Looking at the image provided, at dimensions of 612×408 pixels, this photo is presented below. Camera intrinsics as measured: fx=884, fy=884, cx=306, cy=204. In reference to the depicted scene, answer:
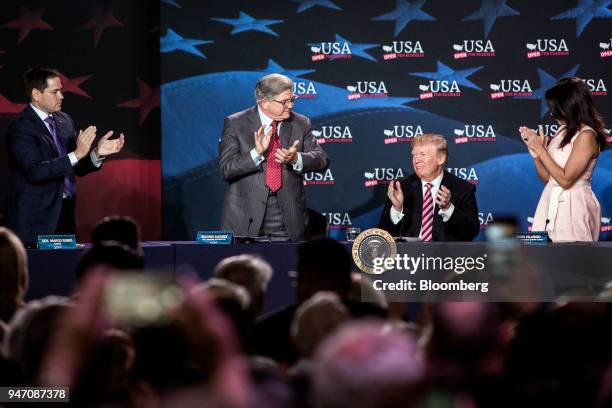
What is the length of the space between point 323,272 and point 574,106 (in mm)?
2711

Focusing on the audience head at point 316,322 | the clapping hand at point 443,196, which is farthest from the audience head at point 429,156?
the audience head at point 316,322

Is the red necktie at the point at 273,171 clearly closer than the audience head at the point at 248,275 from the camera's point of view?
No

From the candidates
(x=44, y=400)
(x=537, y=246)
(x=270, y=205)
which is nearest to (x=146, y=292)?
(x=44, y=400)

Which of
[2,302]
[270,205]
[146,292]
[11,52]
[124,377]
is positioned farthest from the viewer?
[11,52]

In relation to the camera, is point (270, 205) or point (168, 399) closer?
point (168, 399)

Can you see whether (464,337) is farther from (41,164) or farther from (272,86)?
(41,164)

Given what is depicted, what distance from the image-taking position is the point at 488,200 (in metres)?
6.77

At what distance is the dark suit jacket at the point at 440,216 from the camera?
476cm

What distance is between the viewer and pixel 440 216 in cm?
480

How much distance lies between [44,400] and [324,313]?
1.84 feet

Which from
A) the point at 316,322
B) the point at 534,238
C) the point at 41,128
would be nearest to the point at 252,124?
the point at 41,128

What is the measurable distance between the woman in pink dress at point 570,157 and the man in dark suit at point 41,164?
2.36m

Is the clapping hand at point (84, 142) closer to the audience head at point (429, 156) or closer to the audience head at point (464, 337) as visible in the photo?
the audience head at point (429, 156)

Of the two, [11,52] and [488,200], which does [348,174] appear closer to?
[488,200]
